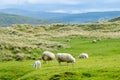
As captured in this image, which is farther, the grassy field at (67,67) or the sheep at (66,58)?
the sheep at (66,58)

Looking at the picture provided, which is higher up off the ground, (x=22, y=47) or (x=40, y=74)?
(x=22, y=47)

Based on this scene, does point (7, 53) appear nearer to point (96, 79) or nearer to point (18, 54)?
point (18, 54)

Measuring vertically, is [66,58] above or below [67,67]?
above

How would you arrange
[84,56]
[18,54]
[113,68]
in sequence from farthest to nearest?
1. [18,54]
2. [84,56]
3. [113,68]

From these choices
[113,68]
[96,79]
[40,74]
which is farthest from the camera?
[40,74]

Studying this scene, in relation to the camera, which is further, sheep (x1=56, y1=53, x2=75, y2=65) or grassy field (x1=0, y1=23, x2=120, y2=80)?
sheep (x1=56, y1=53, x2=75, y2=65)

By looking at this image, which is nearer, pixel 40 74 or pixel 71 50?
Answer: pixel 40 74

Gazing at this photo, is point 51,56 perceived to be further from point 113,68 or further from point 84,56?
point 113,68

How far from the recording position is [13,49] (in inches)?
2200

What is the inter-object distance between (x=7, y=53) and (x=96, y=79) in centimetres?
2680

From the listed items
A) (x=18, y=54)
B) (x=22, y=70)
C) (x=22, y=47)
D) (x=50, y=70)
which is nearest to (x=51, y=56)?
(x=22, y=70)

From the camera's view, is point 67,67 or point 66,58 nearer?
point 67,67

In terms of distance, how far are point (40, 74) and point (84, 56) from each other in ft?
46.7

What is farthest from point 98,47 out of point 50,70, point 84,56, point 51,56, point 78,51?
point 50,70
